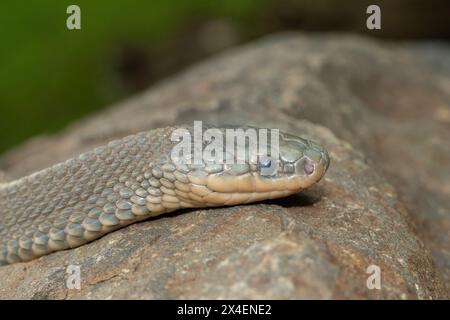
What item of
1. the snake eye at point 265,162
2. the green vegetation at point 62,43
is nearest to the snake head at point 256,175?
the snake eye at point 265,162

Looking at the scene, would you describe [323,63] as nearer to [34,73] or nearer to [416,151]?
[416,151]

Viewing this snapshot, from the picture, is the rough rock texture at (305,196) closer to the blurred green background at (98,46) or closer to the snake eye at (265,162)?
the snake eye at (265,162)

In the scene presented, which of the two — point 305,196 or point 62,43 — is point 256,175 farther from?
point 62,43

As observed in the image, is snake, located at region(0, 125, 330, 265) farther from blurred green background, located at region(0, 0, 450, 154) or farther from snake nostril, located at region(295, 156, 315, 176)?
blurred green background, located at region(0, 0, 450, 154)

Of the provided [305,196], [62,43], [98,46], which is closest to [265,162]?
→ [305,196]
